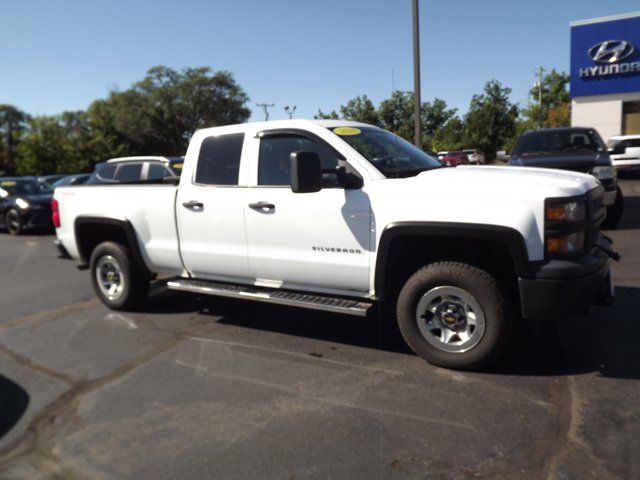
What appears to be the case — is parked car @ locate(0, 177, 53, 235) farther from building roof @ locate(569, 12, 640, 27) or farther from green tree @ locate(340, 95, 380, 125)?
building roof @ locate(569, 12, 640, 27)

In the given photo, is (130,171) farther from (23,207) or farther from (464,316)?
(464,316)

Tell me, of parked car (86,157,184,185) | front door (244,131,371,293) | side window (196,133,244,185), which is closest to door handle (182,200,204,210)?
side window (196,133,244,185)

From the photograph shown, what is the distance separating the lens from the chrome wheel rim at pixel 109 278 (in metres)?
6.04

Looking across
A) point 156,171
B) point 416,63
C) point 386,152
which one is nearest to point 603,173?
point 416,63

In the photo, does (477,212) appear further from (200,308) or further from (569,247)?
(200,308)

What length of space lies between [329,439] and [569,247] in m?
2.01

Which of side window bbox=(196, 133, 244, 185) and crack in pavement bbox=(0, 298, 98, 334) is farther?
crack in pavement bbox=(0, 298, 98, 334)

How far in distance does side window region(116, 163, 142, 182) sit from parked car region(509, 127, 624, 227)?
693 centimetres

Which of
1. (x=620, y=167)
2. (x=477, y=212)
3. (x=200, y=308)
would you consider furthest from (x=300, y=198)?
(x=620, y=167)

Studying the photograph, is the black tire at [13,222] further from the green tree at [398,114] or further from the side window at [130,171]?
the green tree at [398,114]

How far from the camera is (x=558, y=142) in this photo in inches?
385

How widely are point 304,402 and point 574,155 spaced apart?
724 centimetres

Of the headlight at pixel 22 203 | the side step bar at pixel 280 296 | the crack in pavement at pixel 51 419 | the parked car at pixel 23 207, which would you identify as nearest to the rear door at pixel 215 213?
the side step bar at pixel 280 296

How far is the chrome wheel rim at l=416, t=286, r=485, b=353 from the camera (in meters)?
3.90
